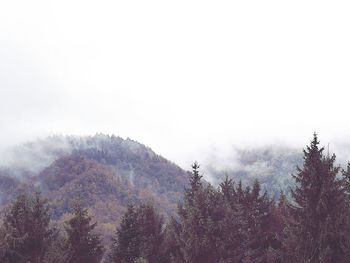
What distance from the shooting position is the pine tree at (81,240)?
37.8 m

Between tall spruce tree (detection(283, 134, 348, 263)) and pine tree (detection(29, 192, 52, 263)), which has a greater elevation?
tall spruce tree (detection(283, 134, 348, 263))

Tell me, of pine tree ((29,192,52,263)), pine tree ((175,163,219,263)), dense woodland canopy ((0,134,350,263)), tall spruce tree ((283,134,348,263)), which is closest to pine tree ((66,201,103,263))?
dense woodland canopy ((0,134,350,263))

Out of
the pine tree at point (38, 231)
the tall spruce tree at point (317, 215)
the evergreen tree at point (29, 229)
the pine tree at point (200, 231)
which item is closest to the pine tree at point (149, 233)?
the pine tree at point (38, 231)

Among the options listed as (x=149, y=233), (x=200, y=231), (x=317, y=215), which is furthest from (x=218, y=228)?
(x=149, y=233)

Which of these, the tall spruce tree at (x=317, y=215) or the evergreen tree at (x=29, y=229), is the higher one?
the tall spruce tree at (x=317, y=215)

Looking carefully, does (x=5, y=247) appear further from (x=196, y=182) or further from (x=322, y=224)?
(x=322, y=224)

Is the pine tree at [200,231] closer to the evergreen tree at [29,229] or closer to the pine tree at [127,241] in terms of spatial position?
the evergreen tree at [29,229]

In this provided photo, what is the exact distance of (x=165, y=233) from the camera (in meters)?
46.4

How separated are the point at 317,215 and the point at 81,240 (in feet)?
63.8

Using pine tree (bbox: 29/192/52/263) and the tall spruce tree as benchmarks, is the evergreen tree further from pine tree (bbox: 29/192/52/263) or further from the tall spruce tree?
the tall spruce tree

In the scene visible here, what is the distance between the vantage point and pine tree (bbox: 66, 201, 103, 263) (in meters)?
37.8

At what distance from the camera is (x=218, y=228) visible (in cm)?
2939

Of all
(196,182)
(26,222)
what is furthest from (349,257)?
(26,222)

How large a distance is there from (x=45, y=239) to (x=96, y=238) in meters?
4.81
